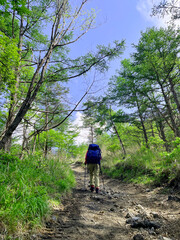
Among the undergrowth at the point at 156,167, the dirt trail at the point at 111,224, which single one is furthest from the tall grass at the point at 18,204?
the undergrowth at the point at 156,167

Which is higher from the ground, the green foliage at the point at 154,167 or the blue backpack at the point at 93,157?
the blue backpack at the point at 93,157

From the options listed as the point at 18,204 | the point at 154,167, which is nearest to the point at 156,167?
the point at 154,167

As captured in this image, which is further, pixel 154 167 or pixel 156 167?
pixel 154 167

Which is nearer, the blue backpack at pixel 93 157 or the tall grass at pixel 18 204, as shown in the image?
the tall grass at pixel 18 204

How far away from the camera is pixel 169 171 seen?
16.1ft

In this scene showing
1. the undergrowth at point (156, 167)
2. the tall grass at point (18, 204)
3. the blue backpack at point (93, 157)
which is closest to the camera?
the tall grass at point (18, 204)

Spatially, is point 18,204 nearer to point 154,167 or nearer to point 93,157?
point 93,157

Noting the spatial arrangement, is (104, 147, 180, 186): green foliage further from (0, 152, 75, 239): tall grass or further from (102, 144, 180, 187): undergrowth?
(0, 152, 75, 239): tall grass

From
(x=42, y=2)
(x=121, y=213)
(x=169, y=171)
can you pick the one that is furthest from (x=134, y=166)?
(x=42, y=2)

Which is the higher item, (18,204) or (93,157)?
(93,157)

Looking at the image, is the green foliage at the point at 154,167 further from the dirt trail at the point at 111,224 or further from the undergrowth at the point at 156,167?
the dirt trail at the point at 111,224

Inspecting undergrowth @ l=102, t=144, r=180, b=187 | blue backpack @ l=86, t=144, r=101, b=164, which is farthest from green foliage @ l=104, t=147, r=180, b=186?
blue backpack @ l=86, t=144, r=101, b=164

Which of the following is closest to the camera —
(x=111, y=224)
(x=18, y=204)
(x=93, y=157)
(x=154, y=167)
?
(x=18, y=204)

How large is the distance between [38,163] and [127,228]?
3264mm
